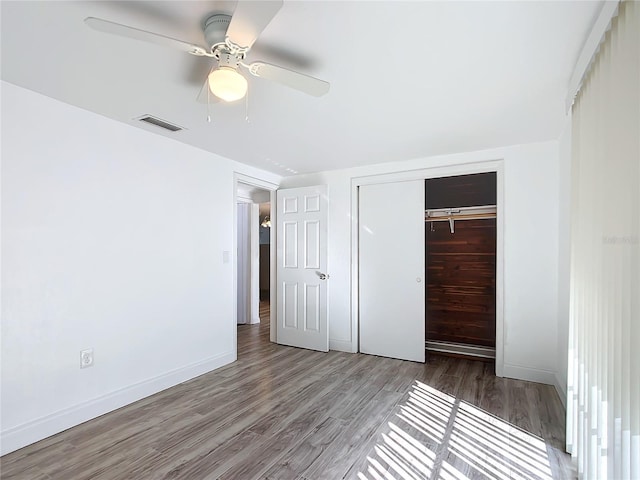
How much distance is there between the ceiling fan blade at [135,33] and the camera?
4.50 feet

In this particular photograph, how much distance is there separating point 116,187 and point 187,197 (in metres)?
0.71

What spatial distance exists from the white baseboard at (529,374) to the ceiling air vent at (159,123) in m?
3.79

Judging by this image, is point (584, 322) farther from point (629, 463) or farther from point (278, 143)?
point (278, 143)

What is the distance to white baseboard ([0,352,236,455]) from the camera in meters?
2.18

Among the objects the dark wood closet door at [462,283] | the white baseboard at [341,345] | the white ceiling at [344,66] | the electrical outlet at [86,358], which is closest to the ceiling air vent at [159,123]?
the white ceiling at [344,66]

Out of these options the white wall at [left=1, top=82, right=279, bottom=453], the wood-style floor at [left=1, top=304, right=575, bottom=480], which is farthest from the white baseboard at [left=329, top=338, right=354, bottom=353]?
the white wall at [left=1, top=82, right=279, bottom=453]

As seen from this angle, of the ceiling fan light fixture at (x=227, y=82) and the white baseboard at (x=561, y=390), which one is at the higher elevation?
the ceiling fan light fixture at (x=227, y=82)

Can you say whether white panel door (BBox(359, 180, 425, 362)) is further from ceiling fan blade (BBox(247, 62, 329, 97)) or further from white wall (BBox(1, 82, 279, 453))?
ceiling fan blade (BBox(247, 62, 329, 97))

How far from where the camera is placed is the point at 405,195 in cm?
404

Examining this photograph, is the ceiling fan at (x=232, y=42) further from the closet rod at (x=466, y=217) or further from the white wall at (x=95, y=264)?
the closet rod at (x=466, y=217)

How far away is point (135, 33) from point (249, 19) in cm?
49

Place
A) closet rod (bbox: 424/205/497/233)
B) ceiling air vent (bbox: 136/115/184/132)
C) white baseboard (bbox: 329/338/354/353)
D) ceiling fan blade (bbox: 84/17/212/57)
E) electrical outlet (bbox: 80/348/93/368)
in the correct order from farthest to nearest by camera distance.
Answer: white baseboard (bbox: 329/338/354/353)
closet rod (bbox: 424/205/497/233)
ceiling air vent (bbox: 136/115/184/132)
electrical outlet (bbox: 80/348/93/368)
ceiling fan blade (bbox: 84/17/212/57)

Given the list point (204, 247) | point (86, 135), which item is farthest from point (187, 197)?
point (86, 135)

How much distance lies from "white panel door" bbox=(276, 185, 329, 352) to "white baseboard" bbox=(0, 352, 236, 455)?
127 cm
